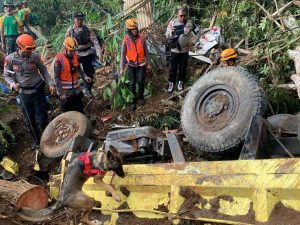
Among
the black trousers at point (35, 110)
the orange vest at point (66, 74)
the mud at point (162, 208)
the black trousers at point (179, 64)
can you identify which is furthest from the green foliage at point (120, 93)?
the mud at point (162, 208)

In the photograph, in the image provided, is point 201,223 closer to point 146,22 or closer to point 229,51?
point 229,51

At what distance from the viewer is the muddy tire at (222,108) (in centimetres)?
462

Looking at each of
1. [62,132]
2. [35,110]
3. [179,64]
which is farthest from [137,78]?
[35,110]

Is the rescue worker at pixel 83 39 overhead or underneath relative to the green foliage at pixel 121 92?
overhead

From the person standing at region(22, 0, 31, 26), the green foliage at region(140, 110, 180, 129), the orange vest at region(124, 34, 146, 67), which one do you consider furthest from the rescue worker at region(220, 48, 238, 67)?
the person standing at region(22, 0, 31, 26)

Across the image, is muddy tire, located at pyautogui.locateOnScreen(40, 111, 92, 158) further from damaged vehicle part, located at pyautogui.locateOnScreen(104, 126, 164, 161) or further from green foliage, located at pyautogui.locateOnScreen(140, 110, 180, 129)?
damaged vehicle part, located at pyautogui.locateOnScreen(104, 126, 164, 161)

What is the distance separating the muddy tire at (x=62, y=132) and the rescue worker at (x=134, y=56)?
4.04 feet

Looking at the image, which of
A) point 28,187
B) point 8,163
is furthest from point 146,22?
point 28,187

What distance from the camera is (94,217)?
14.7 feet

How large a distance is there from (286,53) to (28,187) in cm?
386

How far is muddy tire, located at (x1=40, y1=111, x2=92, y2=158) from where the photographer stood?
626 cm

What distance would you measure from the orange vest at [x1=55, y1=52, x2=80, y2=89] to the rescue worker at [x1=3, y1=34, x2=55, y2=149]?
203 millimetres

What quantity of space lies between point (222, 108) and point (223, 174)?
140cm

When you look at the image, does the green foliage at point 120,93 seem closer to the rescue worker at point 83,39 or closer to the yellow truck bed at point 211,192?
the rescue worker at point 83,39
